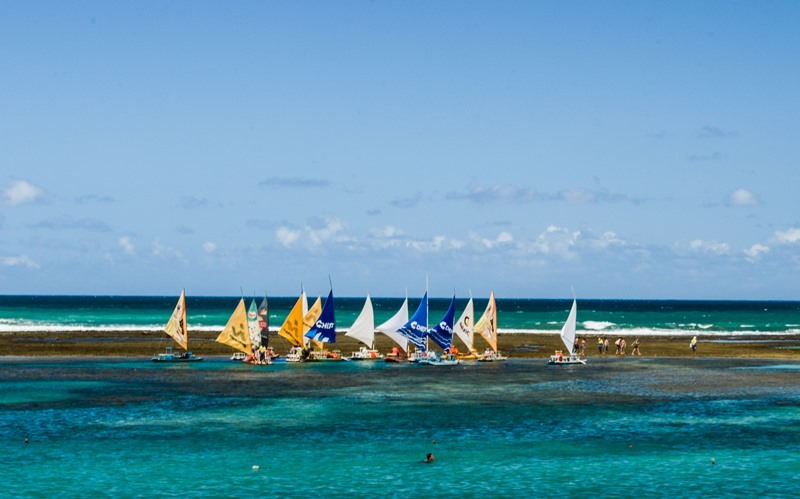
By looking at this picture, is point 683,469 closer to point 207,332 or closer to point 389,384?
point 389,384

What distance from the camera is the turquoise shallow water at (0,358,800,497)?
32969 millimetres

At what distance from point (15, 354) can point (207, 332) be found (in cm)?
4233

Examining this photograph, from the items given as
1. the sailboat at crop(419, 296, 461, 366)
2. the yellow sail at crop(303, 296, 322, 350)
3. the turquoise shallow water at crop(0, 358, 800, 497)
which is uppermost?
the yellow sail at crop(303, 296, 322, 350)

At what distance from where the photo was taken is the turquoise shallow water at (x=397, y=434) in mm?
32969

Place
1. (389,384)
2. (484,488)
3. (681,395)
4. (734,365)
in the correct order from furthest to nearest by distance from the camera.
A: (734,365) < (389,384) < (681,395) < (484,488)

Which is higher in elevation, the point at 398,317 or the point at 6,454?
the point at 398,317

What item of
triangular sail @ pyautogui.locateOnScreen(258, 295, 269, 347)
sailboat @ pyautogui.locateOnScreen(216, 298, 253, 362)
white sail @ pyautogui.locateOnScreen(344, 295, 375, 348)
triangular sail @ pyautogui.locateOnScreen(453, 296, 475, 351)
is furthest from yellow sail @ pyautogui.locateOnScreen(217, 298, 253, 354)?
triangular sail @ pyautogui.locateOnScreen(453, 296, 475, 351)

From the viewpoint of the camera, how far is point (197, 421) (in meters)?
46.8

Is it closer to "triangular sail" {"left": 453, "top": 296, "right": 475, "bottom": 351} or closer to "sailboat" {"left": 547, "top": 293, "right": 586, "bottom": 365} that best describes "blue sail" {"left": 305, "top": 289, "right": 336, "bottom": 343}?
"triangular sail" {"left": 453, "top": 296, "right": 475, "bottom": 351}

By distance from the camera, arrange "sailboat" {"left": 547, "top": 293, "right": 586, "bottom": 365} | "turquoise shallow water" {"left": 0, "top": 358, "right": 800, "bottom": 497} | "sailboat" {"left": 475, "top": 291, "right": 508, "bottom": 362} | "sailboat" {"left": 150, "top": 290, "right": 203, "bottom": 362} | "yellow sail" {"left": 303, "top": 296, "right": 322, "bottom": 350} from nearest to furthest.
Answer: "turquoise shallow water" {"left": 0, "top": 358, "right": 800, "bottom": 497} → "sailboat" {"left": 547, "top": 293, "right": 586, "bottom": 365} → "sailboat" {"left": 150, "top": 290, "right": 203, "bottom": 362} → "sailboat" {"left": 475, "top": 291, "right": 508, "bottom": 362} → "yellow sail" {"left": 303, "top": 296, "right": 322, "bottom": 350}

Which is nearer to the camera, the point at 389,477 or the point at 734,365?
the point at 389,477

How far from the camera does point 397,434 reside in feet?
141

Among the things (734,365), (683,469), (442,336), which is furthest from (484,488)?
(734,365)

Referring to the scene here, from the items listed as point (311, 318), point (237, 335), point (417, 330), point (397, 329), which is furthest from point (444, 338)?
point (237, 335)
